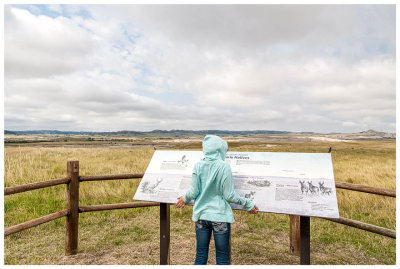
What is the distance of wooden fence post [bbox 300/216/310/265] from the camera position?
9.68ft

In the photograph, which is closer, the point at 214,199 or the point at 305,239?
the point at 214,199

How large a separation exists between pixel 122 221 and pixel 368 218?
5.51 m

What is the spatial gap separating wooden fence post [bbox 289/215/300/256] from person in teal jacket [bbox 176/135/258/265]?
5.62 ft

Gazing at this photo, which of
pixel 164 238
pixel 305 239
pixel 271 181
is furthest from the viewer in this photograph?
pixel 164 238

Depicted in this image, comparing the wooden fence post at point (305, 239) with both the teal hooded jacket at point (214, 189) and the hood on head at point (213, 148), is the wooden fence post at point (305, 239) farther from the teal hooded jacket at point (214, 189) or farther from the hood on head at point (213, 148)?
the hood on head at point (213, 148)

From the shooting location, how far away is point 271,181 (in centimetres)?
309

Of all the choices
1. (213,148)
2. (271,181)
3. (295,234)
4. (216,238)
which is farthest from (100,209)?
(295,234)

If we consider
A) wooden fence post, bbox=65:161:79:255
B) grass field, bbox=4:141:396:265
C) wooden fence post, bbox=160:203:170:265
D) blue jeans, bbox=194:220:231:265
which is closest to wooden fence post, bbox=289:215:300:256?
grass field, bbox=4:141:396:265

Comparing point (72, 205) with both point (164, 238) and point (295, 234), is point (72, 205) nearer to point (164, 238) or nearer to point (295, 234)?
point (164, 238)

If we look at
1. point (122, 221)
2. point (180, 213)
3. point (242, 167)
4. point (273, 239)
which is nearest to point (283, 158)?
point (242, 167)

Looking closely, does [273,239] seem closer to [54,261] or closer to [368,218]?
[368,218]

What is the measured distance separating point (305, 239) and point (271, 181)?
73 centimetres

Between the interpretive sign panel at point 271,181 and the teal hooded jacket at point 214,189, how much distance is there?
10.7 inches

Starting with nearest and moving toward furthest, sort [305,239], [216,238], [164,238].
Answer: [216,238] < [305,239] < [164,238]
